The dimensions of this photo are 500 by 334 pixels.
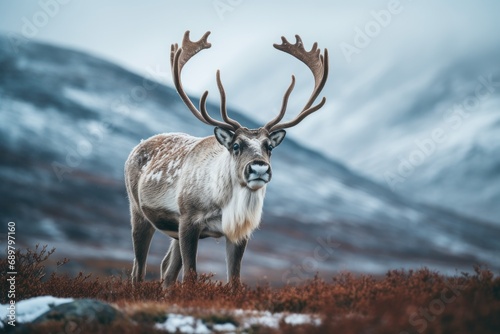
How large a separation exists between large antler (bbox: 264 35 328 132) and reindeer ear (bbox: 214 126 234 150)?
0.56m

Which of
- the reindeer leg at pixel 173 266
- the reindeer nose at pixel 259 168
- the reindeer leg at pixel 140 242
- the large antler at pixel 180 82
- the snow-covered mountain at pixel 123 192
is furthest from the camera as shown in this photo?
the snow-covered mountain at pixel 123 192

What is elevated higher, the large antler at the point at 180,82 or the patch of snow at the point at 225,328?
the large antler at the point at 180,82

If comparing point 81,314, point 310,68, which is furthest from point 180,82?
point 81,314

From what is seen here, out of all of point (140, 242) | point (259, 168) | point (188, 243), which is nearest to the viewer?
point (259, 168)

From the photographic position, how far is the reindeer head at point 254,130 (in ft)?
26.9

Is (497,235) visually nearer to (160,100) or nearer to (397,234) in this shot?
(397,234)

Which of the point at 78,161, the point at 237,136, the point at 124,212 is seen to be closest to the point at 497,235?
the point at 124,212

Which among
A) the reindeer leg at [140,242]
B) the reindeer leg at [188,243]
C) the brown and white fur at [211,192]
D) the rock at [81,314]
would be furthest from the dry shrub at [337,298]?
the reindeer leg at [140,242]

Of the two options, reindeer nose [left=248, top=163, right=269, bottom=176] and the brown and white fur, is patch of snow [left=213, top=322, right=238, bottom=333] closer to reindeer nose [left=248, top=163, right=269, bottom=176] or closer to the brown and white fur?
the brown and white fur

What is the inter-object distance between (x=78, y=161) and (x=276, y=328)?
7613 centimetres
